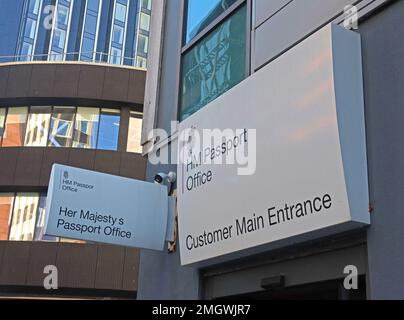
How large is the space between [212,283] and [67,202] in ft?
5.77

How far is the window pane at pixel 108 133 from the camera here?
882 inches

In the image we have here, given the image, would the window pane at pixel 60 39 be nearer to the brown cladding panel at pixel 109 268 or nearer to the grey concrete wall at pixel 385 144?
the brown cladding panel at pixel 109 268

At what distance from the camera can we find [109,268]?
2045 cm

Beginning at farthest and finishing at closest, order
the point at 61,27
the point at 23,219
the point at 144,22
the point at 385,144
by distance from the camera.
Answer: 1. the point at 61,27
2. the point at 144,22
3. the point at 23,219
4. the point at 385,144

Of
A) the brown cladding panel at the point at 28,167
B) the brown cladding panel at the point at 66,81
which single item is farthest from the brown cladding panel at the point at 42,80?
the brown cladding panel at the point at 28,167

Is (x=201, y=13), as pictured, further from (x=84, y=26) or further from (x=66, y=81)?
(x=84, y=26)

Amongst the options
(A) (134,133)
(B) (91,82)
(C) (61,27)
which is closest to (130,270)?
(A) (134,133)

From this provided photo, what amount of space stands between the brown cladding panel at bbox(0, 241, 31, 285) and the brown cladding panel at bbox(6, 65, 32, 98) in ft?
19.1

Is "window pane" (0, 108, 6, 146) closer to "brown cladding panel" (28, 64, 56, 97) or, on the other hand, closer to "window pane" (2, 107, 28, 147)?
"window pane" (2, 107, 28, 147)

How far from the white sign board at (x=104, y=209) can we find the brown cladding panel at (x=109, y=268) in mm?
14260

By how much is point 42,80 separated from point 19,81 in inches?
36.9

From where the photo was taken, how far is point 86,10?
60.2 metres

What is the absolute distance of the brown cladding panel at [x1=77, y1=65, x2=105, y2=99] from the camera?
22.3 m

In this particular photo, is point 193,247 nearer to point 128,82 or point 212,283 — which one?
point 212,283
